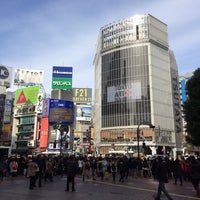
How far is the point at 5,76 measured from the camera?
82.4 meters

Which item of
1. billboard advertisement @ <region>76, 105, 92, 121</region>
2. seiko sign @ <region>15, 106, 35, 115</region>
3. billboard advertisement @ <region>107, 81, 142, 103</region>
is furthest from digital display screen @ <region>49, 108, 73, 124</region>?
billboard advertisement @ <region>76, 105, 92, 121</region>

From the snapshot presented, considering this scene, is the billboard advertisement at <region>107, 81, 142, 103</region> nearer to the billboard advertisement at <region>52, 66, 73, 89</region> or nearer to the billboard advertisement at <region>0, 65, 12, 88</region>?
the billboard advertisement at <region>52, 66, 73, 89</region>

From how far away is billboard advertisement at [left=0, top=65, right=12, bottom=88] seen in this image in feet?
267

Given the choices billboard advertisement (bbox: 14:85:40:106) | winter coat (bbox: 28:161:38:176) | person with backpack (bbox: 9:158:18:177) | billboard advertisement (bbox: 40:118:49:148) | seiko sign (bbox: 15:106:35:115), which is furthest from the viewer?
seiko sign (bbox: 15:106:35:115)

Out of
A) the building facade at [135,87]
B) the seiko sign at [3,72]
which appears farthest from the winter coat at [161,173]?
the seiko sign at [3,72]

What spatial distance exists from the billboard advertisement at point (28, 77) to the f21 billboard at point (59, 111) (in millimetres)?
16346

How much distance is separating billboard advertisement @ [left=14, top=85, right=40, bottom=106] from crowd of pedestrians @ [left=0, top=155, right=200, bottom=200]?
60.6 m

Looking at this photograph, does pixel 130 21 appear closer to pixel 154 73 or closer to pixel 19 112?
pixel 154 73

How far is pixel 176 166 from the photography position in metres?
17.8

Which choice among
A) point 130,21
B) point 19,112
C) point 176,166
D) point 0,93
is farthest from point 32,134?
point 176,166

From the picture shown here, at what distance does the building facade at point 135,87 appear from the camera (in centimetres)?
7525

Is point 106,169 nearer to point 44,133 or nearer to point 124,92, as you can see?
point 124,92

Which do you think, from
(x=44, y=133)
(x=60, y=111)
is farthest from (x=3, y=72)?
(x=44, y=133)

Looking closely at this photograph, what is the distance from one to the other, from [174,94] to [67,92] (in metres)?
38.2
